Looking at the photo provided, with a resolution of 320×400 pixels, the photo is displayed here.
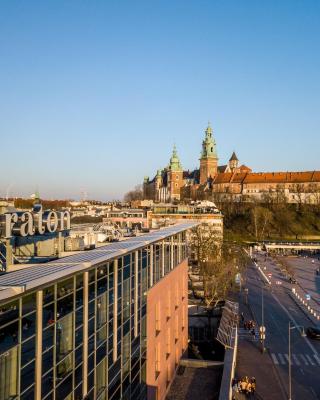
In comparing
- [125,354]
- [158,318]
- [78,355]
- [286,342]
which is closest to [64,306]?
[78,355]

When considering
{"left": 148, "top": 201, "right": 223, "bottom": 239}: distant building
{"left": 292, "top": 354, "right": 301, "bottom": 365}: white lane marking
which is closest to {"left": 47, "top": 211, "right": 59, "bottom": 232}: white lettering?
{"left": 292, "top": 354, "right": 301, "bottom": 365}: white lane marking

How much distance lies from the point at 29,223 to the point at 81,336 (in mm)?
3520

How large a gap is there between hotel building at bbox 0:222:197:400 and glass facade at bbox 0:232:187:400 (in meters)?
0.02

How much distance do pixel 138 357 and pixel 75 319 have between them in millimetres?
7209

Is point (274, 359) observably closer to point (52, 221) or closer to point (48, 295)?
point (52, 221)

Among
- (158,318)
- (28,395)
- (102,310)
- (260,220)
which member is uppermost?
(102,310)

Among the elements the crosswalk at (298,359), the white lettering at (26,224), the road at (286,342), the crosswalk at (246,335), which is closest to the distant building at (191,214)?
the road at (286,342)

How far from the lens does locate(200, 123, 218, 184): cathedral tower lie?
550 ft

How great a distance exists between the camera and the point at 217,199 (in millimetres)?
138250

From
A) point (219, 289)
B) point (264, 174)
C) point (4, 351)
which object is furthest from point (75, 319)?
point (264, 174)

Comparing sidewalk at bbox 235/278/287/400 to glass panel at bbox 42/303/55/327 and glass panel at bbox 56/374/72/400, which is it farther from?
glass panel at bbox 42/303/55/327

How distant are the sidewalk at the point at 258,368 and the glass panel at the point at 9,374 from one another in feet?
59.1

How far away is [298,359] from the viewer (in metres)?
30.3

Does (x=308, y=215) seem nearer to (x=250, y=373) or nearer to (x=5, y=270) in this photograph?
(x=250, y=373)
